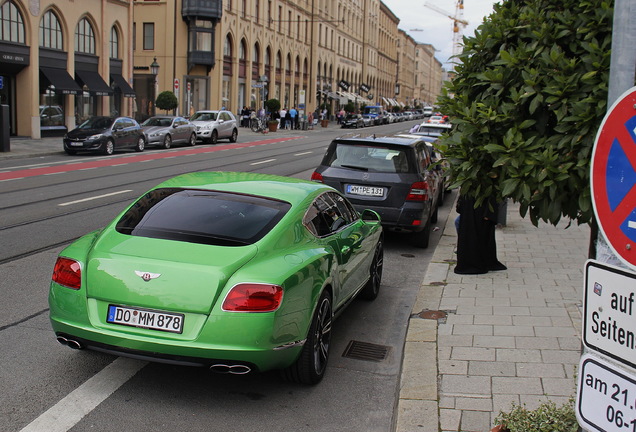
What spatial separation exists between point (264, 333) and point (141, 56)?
174 feet

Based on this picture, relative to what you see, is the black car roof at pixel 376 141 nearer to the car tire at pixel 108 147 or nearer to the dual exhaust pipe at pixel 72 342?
the dual exhaust pipe at pixel 72 342

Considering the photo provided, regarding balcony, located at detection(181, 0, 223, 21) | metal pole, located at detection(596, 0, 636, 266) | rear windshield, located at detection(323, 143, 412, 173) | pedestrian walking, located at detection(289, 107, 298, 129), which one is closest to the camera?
metal pole, located at detection(596, 0, 636, 266)

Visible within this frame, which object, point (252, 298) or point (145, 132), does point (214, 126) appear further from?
point (252, 298)

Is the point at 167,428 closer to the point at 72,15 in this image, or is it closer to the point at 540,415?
the point at 540,415

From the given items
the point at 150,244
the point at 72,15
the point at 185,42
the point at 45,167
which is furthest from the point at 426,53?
the point at 150,244

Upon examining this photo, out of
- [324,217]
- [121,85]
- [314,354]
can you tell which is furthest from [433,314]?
[121,85]

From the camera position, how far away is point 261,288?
4.54m

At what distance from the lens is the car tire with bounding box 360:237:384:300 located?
24.7ft

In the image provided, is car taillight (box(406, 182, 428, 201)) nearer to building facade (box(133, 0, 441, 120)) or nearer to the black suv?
the black suv

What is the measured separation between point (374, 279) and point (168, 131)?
84.1ft

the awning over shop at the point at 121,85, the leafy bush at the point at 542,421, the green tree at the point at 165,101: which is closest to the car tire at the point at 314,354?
the leafy bush at the point at 542,421

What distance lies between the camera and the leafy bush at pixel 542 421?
12.1 feet

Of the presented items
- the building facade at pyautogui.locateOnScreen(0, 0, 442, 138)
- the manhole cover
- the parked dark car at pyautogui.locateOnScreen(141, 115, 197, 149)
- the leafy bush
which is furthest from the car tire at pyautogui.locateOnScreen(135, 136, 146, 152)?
the leafy bush

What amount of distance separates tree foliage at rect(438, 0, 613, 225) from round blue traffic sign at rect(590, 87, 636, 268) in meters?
0.93
